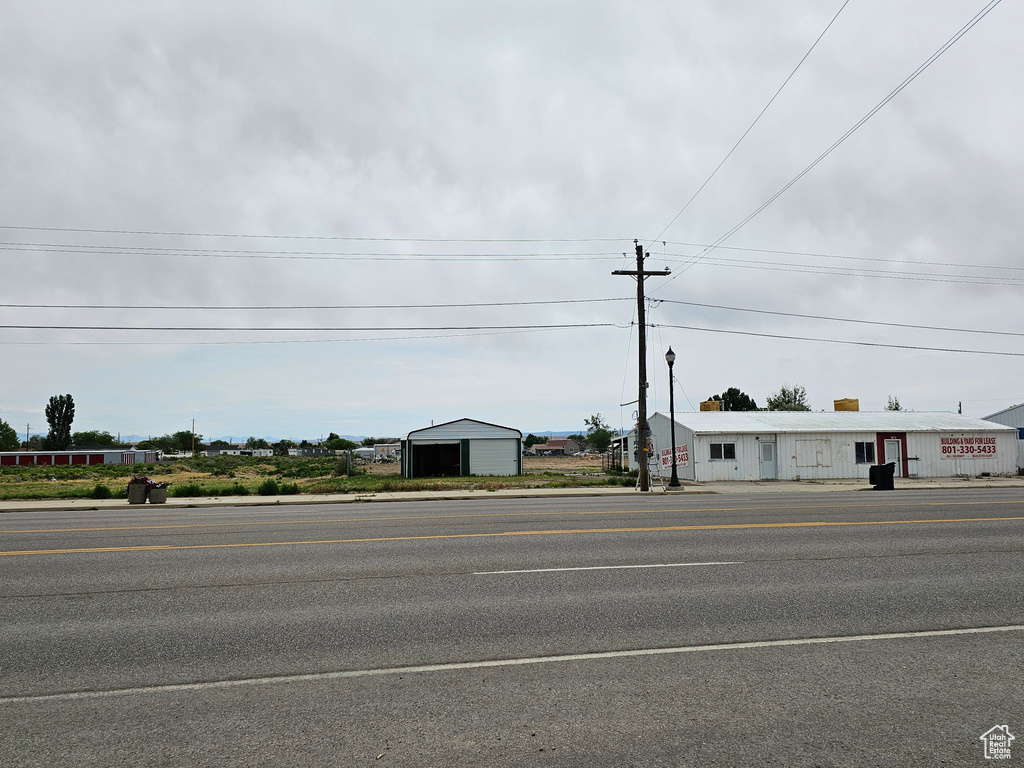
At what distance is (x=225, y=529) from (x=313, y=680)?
33.4 ft

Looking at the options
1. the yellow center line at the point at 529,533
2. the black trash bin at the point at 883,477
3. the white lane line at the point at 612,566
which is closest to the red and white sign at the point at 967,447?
the black trash bin at the point at 883,477

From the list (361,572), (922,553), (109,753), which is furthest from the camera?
(922,553)

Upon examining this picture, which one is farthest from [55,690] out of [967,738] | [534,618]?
[967,738]

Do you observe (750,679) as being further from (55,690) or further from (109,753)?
(55,690)

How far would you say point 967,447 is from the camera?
3981 cm

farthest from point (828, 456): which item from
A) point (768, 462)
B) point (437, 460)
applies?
point (437, 460)

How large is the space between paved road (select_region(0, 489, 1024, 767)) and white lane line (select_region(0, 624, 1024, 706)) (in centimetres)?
3

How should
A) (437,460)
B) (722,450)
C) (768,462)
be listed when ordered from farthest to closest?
1. (437,460)
2. (768,462)
3. (722,450)

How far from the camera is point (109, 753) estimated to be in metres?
3.94

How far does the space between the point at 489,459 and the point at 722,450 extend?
14738 mm

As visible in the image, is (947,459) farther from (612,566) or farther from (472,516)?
(612,566)

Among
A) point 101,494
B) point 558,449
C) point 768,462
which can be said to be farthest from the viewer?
point 558,449

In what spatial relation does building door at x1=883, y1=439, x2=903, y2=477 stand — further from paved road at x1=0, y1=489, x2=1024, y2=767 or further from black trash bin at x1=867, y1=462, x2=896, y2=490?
paved road at x1=0, y1=489, x2=1024, y2=767

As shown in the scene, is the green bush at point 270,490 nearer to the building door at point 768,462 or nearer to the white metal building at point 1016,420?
the building door at point 768,462
